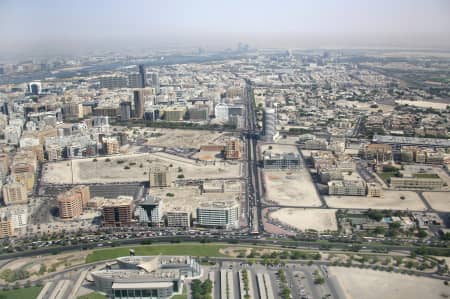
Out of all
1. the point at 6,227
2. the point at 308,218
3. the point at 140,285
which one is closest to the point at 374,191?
the point at 308,218

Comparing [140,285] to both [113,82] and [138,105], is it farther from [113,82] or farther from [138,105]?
[113,82]

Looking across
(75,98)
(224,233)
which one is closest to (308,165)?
(224,233)

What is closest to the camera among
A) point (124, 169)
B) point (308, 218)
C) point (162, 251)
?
point (162, 251)

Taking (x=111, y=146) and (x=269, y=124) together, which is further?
(x=269, y=124)

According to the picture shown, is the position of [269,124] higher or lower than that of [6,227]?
higher

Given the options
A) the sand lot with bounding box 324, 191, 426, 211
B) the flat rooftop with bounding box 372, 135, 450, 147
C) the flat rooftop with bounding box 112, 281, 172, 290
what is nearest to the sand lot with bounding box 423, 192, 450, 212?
the sand lot with bounding box 324, 191, 426, 211

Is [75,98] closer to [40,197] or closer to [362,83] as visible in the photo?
[40,197]

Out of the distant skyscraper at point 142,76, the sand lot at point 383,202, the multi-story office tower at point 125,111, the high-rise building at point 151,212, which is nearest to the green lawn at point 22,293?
the high-rise building at point 151,212
